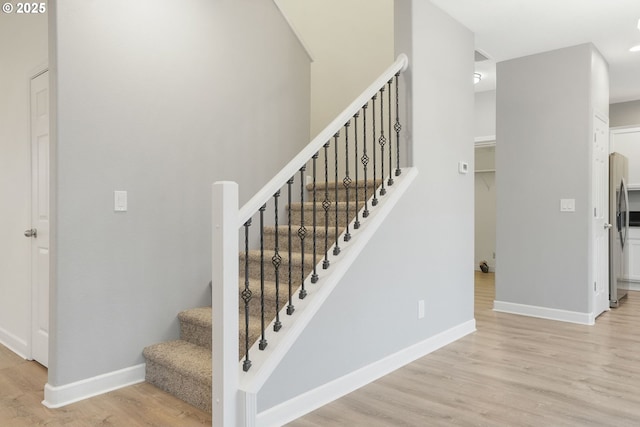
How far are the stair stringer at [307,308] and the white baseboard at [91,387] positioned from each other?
37.8 inches

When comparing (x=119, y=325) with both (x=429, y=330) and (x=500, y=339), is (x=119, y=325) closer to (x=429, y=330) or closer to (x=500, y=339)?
(x=429, y=330)

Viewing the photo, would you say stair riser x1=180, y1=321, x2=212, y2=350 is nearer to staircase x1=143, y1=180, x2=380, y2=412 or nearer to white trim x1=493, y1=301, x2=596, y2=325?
staircase x1=143, y1=180, x2=380, y2=412

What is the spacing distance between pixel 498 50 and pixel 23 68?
4041 mm

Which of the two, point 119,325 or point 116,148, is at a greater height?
point 116,148

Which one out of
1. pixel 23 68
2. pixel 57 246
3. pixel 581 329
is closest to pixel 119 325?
pixel 57 246

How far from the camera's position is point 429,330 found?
337 cm

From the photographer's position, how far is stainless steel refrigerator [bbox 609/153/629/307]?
15.8 feet

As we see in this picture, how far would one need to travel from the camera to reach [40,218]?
3164 millimetres

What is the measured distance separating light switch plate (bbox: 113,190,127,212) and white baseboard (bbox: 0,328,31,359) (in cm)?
144

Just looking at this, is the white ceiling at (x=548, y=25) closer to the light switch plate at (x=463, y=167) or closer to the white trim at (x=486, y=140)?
the light switch plate at (x=463, y=167)

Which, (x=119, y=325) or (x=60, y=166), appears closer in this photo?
(x=60, y=166)

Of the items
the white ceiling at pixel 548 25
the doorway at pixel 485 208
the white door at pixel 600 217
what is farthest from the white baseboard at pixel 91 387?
the doorway at pixel 485 208

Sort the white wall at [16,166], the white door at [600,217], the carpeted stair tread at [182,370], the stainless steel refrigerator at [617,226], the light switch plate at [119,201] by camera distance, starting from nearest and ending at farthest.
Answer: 1. the carpeted stair tread at [182,370]
2. the light switch plate at [119,201]
3. the white wall at [16,166]
4. the white door at [600,217]
5. the stainless steel refrigerator at [617,226]

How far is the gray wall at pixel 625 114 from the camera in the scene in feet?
20.0
